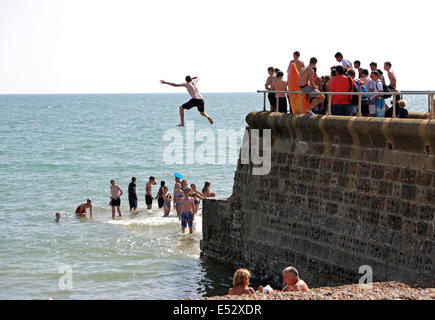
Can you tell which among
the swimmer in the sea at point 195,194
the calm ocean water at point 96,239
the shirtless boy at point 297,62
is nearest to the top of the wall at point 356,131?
the shirtless boy at point 297,62

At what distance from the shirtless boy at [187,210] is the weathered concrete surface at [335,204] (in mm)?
3072

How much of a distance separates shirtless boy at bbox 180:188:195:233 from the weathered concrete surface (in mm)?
3072

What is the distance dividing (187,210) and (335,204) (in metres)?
8.09

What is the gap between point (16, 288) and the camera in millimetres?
17016

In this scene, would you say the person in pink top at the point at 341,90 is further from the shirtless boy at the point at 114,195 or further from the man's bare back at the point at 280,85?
the shirtless boy at the point at 114,195

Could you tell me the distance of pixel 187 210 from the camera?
21328 mm

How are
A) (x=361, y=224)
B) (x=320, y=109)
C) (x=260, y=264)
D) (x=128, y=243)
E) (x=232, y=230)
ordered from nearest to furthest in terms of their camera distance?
1. (x=361, y=224)
2. (x=320, y=109)
3. (x=260, y=264)
4. (x=232, y=230)
5. (x=128, y=243)

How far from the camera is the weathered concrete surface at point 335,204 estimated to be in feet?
39.3

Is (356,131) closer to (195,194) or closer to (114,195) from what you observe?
(195,194)

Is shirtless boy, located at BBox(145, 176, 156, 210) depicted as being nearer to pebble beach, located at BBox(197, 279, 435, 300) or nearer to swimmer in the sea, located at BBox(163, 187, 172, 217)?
swimmer in the sea, located at BBox(163, 187, 172, 217)

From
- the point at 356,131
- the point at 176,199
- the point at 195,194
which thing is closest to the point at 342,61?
the point at 356,131
